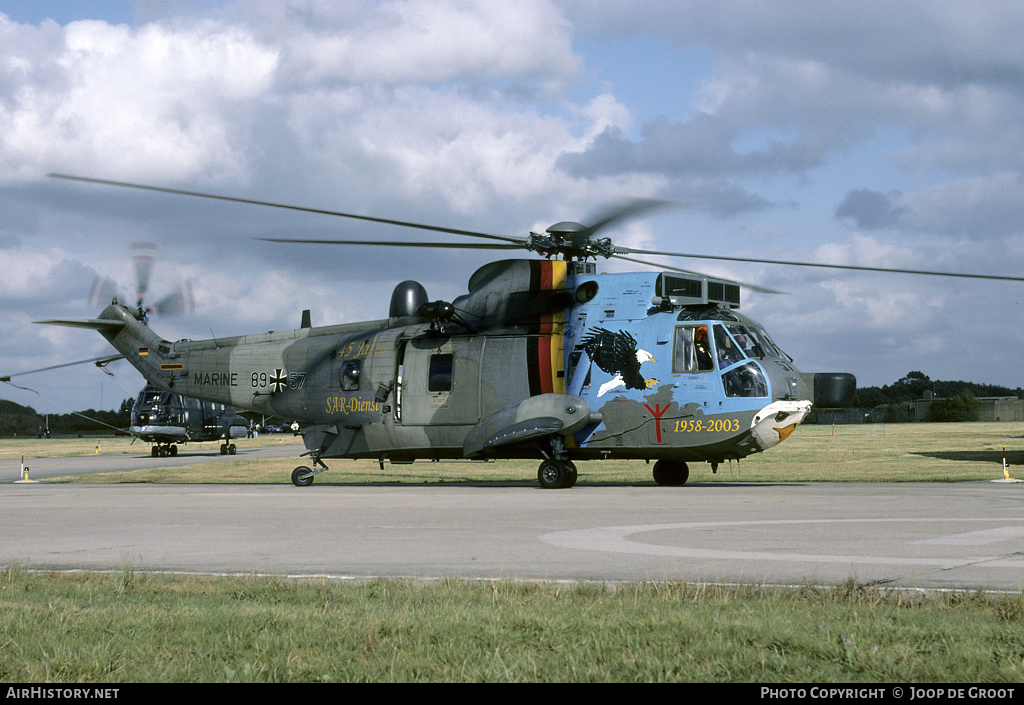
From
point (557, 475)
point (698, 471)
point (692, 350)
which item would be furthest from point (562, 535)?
point (698, 471)

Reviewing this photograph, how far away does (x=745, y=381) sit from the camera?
20.1m

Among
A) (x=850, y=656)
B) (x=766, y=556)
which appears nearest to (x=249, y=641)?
(x=850, y=656)

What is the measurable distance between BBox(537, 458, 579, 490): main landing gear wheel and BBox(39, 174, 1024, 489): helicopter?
4 cm

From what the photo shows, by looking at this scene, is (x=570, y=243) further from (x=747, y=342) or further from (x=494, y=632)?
(x=494, y=632)

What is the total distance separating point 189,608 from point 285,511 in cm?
931

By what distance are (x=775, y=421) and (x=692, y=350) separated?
2224mm

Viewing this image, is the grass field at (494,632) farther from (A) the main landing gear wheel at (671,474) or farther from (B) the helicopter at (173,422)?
(B) the helicopter at (173,422)

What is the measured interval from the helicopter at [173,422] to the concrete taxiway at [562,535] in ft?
106

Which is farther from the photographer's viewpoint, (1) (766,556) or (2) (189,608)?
(1) (766,556)

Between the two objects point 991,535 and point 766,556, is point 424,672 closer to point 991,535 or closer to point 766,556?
point 766,556

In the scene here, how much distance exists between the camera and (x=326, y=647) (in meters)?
5.44

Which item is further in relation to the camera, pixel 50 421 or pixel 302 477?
pixel 50 421

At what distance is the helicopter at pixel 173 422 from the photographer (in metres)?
50.5

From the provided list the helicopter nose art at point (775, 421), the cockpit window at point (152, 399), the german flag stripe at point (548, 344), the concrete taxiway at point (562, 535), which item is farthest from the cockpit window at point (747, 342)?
the cockpit window at point (152, 399)
